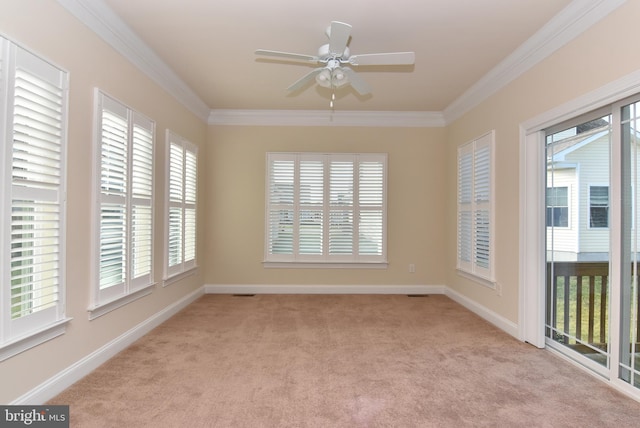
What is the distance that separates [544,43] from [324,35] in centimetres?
190

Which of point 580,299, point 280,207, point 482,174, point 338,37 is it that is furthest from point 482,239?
point 338,37

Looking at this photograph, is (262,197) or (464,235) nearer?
(464,235)

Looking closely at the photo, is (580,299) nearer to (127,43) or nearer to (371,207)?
(371,207)

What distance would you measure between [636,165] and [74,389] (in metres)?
4.14

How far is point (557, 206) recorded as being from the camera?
326 cm

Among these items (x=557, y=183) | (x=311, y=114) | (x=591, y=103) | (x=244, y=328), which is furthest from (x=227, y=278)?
(x=591, y=103)

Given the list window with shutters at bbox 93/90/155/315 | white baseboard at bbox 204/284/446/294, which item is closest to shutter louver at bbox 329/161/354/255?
white baseboard at bbox 204/284/446/294

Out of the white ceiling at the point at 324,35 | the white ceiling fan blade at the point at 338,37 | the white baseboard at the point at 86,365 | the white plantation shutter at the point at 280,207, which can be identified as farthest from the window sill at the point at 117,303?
the white ceiling fan blade at the point at 338,37

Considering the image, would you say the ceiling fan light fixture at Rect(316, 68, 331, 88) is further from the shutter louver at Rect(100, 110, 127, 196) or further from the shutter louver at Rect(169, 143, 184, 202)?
the shutter louver at Rect(169, 143, 184, 202)

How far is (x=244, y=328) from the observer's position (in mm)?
3924

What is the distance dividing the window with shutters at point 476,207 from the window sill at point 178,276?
12.1 feet

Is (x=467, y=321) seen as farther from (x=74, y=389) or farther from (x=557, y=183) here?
(x=74, y=389)

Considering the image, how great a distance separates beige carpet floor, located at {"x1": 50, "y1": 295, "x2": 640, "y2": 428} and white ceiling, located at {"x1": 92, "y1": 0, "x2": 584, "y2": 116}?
280cm

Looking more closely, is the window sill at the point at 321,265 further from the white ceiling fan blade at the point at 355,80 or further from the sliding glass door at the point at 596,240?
the white ceiling fan blade at the point at 355,80
